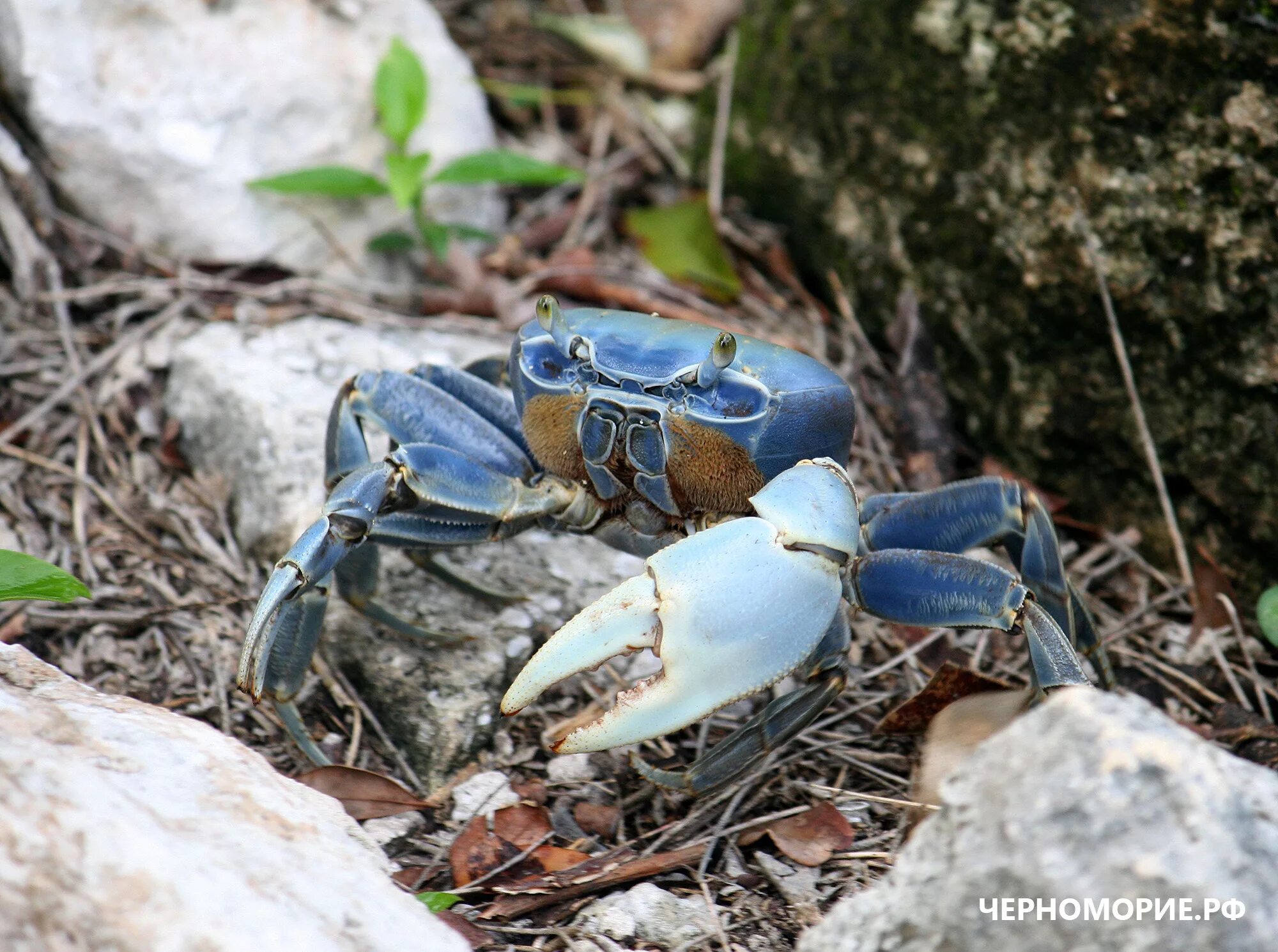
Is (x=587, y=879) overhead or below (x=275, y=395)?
below

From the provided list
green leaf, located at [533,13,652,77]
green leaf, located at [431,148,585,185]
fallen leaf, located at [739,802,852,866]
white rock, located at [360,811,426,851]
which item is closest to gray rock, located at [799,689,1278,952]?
fallen leaf, located at [739,802,852,866]

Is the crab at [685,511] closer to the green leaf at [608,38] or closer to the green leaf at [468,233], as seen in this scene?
the green leaf at [468,233]

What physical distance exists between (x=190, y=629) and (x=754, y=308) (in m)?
2.06

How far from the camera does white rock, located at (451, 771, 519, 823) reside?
94.1 inches

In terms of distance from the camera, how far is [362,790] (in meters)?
2.36

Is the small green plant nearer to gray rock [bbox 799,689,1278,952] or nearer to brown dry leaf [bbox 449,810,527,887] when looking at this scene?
brown dry leaf [bbox 449,810,527,887]

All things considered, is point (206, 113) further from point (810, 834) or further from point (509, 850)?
point (810, 834)

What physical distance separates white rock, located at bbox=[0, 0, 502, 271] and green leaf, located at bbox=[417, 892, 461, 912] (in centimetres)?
238

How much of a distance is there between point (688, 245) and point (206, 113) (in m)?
1.60

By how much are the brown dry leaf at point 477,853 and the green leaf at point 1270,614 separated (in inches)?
66.7

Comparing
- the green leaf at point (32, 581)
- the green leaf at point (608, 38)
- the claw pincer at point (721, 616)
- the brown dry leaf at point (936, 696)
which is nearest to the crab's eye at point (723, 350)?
the claw pincer at point (721, 616)

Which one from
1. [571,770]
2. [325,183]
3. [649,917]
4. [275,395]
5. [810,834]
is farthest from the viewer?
[325,183]

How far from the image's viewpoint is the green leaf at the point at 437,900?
199 centimetres

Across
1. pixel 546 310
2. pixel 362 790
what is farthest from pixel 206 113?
pixel 362 790
